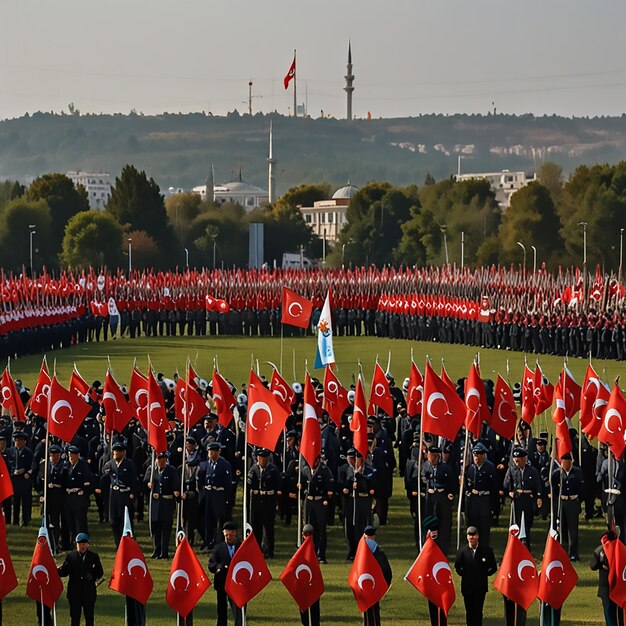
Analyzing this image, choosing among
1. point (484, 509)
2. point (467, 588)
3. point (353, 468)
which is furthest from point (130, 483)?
point (467, 588)

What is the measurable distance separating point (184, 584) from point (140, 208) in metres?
97.5

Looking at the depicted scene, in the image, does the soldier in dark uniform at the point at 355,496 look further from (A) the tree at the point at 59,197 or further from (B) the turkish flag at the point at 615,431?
(A) the tree at the point at 59,197

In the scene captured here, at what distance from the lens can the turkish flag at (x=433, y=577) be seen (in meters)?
14.0

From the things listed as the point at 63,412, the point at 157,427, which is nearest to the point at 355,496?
the point at 157,427

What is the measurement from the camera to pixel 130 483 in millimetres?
18750

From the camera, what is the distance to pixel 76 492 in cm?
1878

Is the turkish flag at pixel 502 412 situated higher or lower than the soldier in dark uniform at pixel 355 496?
→ higher

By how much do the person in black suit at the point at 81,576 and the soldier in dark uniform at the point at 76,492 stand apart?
429 centimetres

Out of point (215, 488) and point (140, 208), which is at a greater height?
point (140, 208)

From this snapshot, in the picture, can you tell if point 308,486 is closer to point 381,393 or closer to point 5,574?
point 5,574

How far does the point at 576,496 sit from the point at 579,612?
110 inches

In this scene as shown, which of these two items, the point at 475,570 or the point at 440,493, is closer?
the point at 475,570

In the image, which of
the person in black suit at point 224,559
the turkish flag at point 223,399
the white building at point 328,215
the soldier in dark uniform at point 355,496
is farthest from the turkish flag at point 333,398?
the white building at point 328,215

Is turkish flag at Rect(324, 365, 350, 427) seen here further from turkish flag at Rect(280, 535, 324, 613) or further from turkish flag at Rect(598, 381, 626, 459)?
turkish flag at Rect(280, 535, 324, 613)
